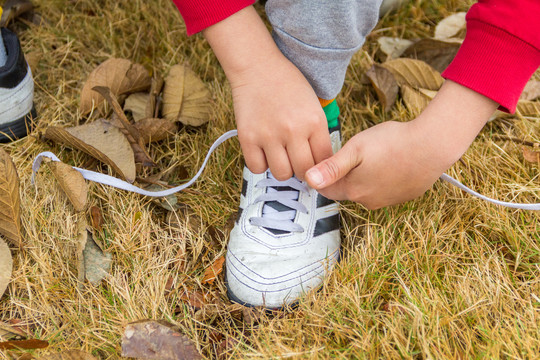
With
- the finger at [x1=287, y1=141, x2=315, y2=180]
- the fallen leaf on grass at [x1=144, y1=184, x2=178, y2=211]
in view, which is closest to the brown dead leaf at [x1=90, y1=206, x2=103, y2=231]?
the fallen leaf on grass at [x1=144, y1=184, x2=178, y2=211]

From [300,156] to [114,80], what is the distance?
660mm

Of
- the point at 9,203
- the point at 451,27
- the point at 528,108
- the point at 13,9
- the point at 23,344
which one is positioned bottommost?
the point at 528,108

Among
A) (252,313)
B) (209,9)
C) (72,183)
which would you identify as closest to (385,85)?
(209,9)

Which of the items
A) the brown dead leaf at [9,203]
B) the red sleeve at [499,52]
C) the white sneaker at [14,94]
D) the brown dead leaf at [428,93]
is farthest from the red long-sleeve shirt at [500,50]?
the white sneaker at [14,94]

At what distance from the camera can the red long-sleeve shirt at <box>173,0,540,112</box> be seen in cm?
80

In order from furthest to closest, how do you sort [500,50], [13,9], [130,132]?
[13,9]
[130,132]
[500,50]

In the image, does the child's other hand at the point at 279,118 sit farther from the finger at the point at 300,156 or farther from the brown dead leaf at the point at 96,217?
the brown dead leaf at the point at 96,217

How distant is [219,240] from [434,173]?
479 mm

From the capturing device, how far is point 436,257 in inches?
38.4

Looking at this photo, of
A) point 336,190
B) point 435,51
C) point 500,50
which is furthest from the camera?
point 435,51

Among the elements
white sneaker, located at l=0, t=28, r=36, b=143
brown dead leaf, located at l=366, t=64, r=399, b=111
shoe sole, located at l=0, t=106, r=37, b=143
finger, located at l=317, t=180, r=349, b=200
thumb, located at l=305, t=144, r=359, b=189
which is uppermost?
white sneaker, located at l=0, t=28, r=36, b=143

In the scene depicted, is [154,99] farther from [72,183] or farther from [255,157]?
[255,157]

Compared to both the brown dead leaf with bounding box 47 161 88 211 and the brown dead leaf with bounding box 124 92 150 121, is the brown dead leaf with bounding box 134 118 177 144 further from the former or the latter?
the brown dead leaf with bounding box 47 161 88 211

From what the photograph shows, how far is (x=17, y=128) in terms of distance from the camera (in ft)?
4.12
